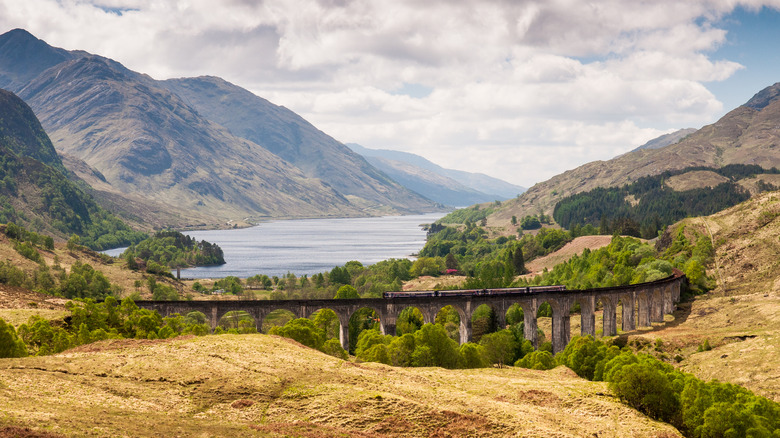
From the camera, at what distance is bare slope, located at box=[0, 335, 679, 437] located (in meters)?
38.1

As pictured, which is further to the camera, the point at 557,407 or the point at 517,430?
the point at 557,407

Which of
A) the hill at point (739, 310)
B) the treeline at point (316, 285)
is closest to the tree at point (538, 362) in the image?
the hill at point (739, 310)

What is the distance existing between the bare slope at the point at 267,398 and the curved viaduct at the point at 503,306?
3523 centimetres

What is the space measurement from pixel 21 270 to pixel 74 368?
106259mm

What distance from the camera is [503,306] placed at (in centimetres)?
10306

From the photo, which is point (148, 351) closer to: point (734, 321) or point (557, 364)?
point (557, 364)

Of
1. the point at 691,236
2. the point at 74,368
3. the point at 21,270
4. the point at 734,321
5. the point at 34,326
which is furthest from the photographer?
the point at 691,236

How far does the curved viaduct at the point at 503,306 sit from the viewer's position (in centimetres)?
9206

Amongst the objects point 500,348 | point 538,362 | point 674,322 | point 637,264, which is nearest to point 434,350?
point 538,362

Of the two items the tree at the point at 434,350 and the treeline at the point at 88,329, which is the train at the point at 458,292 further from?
the treeline at the point at 88,329

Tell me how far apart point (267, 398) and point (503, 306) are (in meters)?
63.4

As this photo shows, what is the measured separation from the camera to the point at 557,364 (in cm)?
8294

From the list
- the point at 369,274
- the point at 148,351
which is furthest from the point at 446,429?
the point at 369,274

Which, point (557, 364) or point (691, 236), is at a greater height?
point (691, 236)
